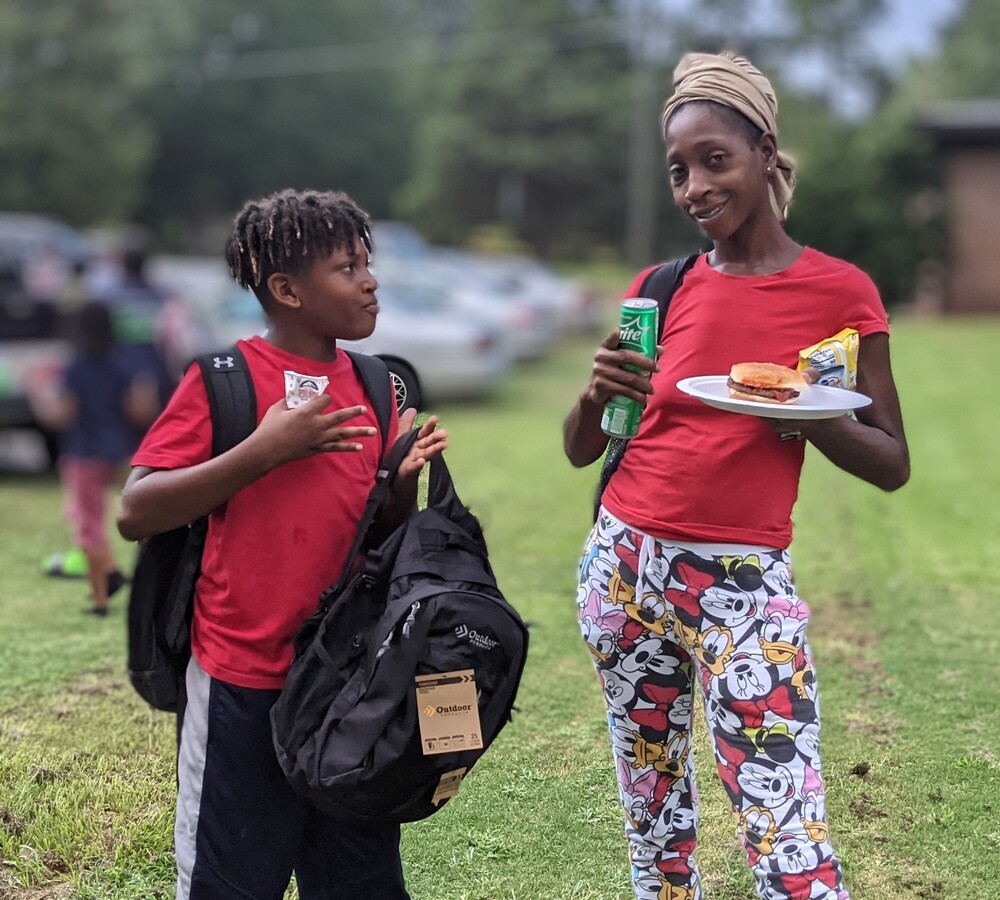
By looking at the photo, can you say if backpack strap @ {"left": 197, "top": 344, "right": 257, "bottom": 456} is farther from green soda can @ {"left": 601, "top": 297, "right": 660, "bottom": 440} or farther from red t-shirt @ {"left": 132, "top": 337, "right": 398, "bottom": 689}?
green soda can @ {"left": 601, "top": 297, "right": 660, "bottom": 440}

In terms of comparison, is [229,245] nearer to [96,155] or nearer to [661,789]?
[661,789]

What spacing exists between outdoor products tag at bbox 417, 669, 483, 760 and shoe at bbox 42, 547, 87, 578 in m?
5.07

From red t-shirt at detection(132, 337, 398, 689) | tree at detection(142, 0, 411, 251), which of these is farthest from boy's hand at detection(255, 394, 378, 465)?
tree at detection(142, 0, 411, 251)

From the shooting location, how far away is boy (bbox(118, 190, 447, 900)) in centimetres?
257

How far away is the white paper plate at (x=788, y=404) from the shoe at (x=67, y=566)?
5250mm

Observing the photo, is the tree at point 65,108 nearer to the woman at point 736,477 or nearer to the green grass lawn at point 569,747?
the green grass lawn at point 569,747

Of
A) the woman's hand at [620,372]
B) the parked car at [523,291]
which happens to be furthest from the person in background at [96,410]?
the parked car at [523,291]

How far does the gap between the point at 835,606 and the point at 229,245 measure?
436 cm

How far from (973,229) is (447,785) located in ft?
92.3

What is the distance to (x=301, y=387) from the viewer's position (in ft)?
8.47

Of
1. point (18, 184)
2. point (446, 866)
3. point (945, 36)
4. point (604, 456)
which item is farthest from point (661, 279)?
point (945, 36)

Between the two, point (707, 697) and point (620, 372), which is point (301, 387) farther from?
point (707, 697)

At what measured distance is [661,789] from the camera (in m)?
2.87

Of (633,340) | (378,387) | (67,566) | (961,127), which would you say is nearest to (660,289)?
(633,340)
